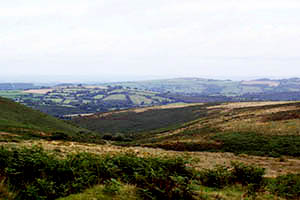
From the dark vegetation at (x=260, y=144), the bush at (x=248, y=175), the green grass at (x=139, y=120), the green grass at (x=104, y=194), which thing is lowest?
the green grass at (x=139, y=120)

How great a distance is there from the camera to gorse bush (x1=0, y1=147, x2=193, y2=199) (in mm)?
7594

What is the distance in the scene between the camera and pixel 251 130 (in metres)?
37.5

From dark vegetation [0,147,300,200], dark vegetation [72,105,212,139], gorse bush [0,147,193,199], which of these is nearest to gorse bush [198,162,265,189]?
dark vegetation [0,147,300,200]

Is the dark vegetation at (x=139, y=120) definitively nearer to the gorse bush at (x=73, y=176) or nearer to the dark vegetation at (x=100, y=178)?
the dark vegetation at (x=100, y=178)

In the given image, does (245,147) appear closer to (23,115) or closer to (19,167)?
(19,167)

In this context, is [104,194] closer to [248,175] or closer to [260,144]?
[248,175]

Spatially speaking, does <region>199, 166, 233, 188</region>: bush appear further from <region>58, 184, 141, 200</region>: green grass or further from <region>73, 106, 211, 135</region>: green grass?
<region>73, 106, 211, 135</region>: green grass

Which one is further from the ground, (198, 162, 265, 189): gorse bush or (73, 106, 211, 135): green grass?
(198, 162, 265, 189): gorse bush

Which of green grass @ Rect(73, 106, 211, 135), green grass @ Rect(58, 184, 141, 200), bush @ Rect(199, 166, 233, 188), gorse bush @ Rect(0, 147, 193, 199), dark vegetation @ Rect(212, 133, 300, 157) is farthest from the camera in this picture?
green grass @ Rect(73, 106, 211, 135)

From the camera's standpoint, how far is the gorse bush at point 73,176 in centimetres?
759

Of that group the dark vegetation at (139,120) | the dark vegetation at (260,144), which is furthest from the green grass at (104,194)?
→ the dark vegetation at (139,120)

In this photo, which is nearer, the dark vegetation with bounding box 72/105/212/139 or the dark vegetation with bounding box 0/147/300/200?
the dark vegetation with bounding box 0/147/300/200

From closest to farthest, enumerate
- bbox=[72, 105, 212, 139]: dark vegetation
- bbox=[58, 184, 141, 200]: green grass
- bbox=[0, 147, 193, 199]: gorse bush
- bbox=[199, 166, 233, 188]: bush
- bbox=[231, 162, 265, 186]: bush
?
1. bbox=[58, 184, 141, 200]: green grass
2. bbox=[0, 147, 193, 199]: gorse bush
3. bbox=[199, 166, 233, 188]: bush
4. bbox=[231, 162, 265, 186]: bush
5. bbox=[72, 105, 212, 139]: dark vegetation

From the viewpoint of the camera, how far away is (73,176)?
9.23 meters
